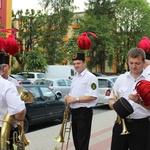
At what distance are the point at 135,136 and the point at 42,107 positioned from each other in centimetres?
591

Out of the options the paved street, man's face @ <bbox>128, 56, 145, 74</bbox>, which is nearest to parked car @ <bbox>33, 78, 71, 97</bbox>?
the paved street

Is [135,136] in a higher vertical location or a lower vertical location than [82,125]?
higher

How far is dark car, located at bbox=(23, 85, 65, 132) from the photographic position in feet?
28.8

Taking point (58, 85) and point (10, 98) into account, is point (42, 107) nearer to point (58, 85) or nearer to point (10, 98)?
point (10, 98)

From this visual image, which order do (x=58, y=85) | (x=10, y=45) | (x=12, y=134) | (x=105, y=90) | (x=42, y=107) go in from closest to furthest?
(x=12, y=134)
(x=10, y=45)
(x=42, y=107)
(x=105, y=90)
(x=58, y=85)

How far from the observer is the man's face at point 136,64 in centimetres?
364

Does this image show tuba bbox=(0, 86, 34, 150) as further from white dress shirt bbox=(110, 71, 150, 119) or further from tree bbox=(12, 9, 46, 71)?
tree bbox=(12, 9, 46, 71)

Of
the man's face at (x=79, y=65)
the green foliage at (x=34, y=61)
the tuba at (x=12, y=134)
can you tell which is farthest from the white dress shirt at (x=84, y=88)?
the green foliage at (x=34, y=61)

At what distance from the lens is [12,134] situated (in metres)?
3.58

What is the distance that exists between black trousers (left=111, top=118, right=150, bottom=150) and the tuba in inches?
45.5

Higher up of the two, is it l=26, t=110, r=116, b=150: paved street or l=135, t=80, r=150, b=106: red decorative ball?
l=135, t=80, r=150, b=106: red decorative ball

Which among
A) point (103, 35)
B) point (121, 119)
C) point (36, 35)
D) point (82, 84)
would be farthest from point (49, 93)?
point (103, 35)

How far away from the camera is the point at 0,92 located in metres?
3.05

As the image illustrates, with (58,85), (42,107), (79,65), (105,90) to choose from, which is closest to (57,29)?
(58,85)
